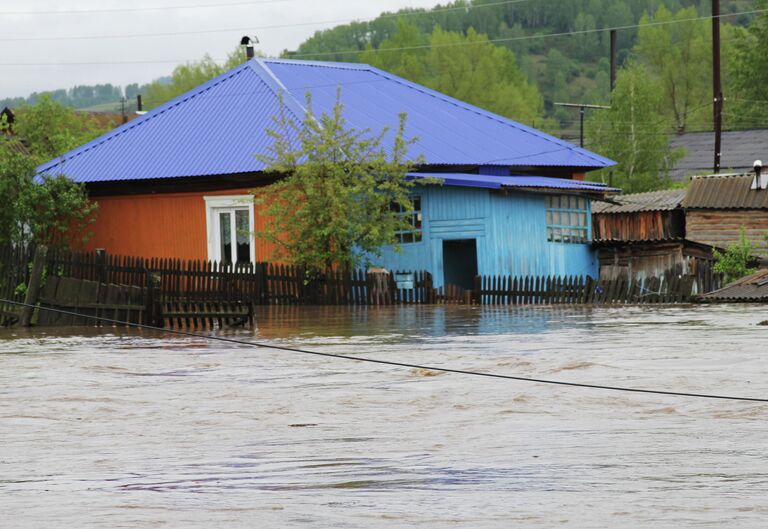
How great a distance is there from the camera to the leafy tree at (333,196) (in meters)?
29.6

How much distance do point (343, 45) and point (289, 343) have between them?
157 metres

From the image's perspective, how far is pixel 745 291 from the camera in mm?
27156

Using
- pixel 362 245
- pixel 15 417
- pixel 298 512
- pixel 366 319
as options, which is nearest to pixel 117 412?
pixel 15 417

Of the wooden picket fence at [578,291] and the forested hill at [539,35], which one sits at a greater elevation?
the forested hill at [539,35]

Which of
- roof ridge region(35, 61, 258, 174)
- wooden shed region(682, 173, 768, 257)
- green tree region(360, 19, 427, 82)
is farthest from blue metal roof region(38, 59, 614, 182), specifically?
green tree region(360, 19, 427, 82)

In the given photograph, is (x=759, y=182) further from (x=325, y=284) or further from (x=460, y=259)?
(x=325, y=284)

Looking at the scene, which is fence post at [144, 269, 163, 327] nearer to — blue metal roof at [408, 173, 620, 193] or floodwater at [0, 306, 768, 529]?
floodwater at [0, 306, 768, 529]

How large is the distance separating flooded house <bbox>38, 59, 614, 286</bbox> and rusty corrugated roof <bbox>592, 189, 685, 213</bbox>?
4.88 m

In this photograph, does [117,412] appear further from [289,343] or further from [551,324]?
[551,324]

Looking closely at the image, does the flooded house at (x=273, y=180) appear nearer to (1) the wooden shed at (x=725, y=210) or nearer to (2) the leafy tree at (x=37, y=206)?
(2) the leafy tree at (x=37, y=206)

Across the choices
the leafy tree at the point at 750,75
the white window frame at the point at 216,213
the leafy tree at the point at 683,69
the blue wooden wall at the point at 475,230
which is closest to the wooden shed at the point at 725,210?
the blue wooden wall at the point at 475,230

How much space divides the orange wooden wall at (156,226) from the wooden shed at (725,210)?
53.3ft

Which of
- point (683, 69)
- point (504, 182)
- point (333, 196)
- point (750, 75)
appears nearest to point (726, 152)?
point (750, 75)

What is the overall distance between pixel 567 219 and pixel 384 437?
Answer: 85.9 feet
